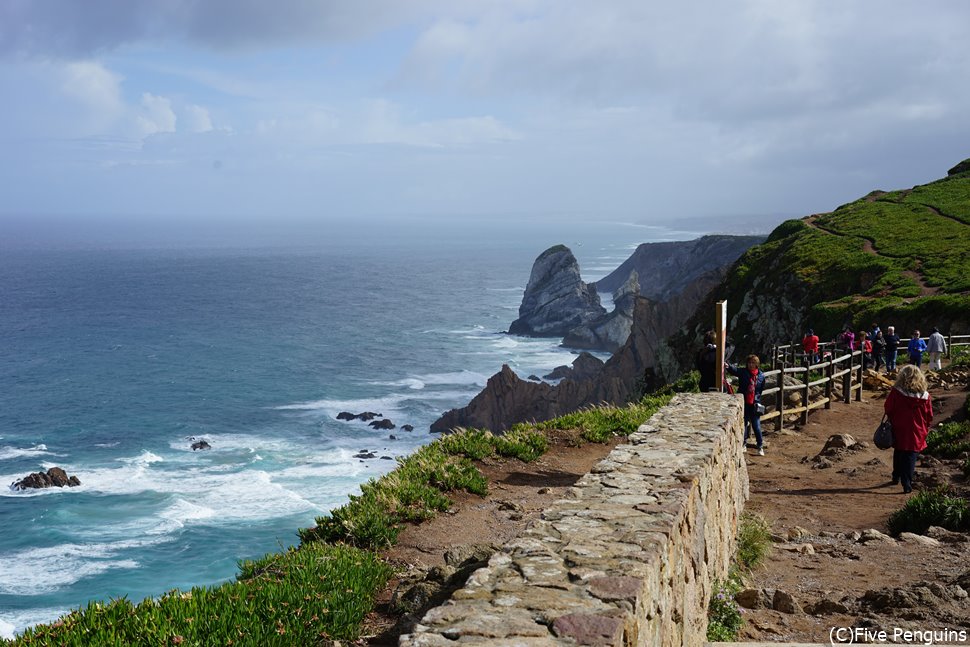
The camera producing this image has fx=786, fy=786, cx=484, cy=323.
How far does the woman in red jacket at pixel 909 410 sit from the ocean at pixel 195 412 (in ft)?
85.5

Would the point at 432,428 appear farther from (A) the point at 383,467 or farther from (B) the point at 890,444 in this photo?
(B) the point at 890,444

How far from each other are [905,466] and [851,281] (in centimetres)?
4287

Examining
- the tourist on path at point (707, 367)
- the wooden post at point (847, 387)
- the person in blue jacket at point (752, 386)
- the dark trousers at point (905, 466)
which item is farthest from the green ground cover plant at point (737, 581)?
the wooden post at point (847, 387)

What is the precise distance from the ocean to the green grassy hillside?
25.0 meters

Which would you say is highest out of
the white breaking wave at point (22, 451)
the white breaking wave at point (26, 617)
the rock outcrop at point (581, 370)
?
the rock outcrop at point (581, 370)

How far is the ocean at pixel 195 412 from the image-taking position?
119 ft

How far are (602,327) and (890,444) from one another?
324ft

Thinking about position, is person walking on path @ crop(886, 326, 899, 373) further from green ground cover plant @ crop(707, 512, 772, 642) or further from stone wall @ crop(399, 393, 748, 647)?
stone wall @ crop(399, 393, 748, 647)

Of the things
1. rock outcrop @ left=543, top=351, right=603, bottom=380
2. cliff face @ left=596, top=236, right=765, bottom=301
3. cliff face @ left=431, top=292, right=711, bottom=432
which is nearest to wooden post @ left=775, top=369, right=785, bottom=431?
cliff face @ left=431, top=292, right=711, bottom=432

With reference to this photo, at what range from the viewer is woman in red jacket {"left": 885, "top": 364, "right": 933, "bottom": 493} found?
11.4 meters

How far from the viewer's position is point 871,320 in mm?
Answer: 41094

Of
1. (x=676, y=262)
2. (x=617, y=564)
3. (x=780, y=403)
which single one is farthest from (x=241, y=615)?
(x=676, y=262)

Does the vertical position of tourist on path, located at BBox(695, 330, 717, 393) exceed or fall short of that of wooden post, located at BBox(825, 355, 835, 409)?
it exceeds it

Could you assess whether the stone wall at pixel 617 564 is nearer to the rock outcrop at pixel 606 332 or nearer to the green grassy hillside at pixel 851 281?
the green grassy hillside at pixel 851 281
